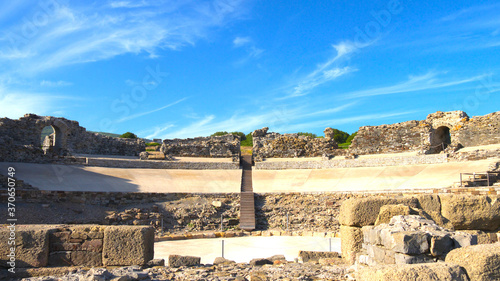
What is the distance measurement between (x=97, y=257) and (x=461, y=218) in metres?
6.99

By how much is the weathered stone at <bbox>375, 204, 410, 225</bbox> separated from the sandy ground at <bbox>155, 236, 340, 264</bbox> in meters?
4.44

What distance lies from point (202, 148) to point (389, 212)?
960 inches

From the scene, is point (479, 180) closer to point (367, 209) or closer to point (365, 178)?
point (365, 178)

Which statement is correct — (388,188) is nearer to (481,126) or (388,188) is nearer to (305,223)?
(305,223)

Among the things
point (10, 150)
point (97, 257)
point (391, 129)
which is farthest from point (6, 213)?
point (391, 129)

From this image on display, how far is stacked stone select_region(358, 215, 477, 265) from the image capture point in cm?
462

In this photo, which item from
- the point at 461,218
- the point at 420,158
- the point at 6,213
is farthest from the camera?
the point at 420,158

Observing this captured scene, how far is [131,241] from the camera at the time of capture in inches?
260

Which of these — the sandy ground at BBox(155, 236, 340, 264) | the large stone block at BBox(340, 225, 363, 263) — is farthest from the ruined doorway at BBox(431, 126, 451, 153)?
the large stone block at BBox(340, 225, 363, 263)

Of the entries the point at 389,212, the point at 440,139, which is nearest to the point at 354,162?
the point at 440,139

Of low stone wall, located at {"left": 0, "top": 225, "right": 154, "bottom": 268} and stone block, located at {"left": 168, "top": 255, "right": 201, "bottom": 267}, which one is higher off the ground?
low stone wall, located at {"left": 0, "top": 225, "right": 154, "bottom": 268}

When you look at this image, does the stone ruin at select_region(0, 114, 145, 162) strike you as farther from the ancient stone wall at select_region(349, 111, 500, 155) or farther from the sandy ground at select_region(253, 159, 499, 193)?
the ancient stone wall at select_region(349, 111, 500, 155)

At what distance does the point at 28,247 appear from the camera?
631 centimetres

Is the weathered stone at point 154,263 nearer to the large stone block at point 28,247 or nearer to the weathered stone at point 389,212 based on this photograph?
the large stone block at point 28,247
